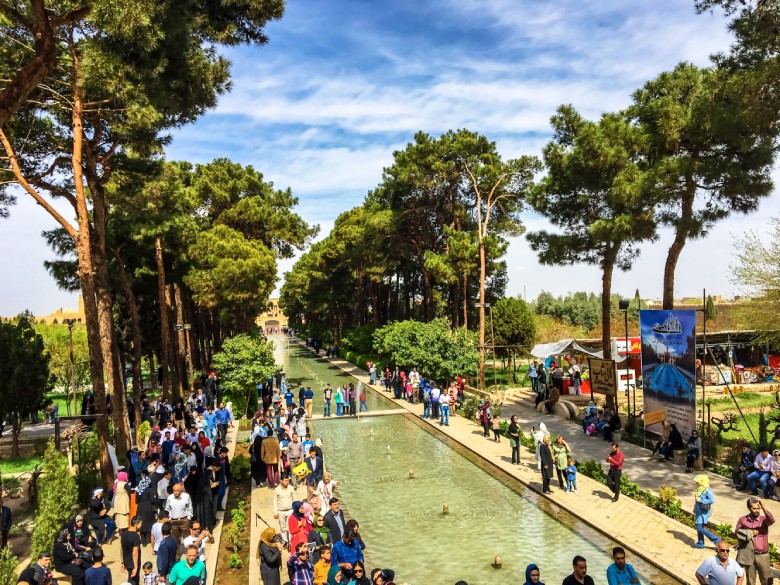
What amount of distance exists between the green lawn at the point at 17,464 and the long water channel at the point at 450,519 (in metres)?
9.54

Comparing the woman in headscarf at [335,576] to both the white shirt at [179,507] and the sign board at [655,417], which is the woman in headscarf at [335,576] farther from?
the sign board at [655,417]

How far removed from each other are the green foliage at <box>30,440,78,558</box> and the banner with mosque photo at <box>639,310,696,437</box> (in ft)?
50.3

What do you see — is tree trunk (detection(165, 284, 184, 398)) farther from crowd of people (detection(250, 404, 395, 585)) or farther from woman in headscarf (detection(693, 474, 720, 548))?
woman in headscarf (detection(693, 474, 720, 548))

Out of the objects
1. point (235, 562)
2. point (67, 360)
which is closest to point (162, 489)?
point (235, 562)

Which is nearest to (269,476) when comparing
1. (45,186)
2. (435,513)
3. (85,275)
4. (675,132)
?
(435,513)

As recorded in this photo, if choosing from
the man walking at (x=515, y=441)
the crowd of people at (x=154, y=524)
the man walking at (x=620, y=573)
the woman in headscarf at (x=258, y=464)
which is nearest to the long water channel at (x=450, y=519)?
the man walking at (x=515, y=441)

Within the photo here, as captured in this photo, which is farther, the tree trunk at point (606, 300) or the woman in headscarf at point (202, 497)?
the tree trunk at point (606, 300)

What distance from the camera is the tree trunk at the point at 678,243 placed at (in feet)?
61.2

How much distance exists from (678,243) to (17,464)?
2292 centimetres

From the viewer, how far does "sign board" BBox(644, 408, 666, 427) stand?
1744cm

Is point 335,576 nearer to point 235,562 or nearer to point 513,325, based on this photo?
point 235,562

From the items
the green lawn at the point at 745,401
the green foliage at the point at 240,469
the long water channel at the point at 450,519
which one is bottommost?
the green lawn at the point at 745,401

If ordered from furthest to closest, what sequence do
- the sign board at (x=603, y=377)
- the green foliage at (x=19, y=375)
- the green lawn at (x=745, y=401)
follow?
the green lawn at (x=745, y=401)
the sign board at (x=603, y=377)
the green foliage at (x=19, y=375)

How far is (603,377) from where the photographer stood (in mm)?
21812
